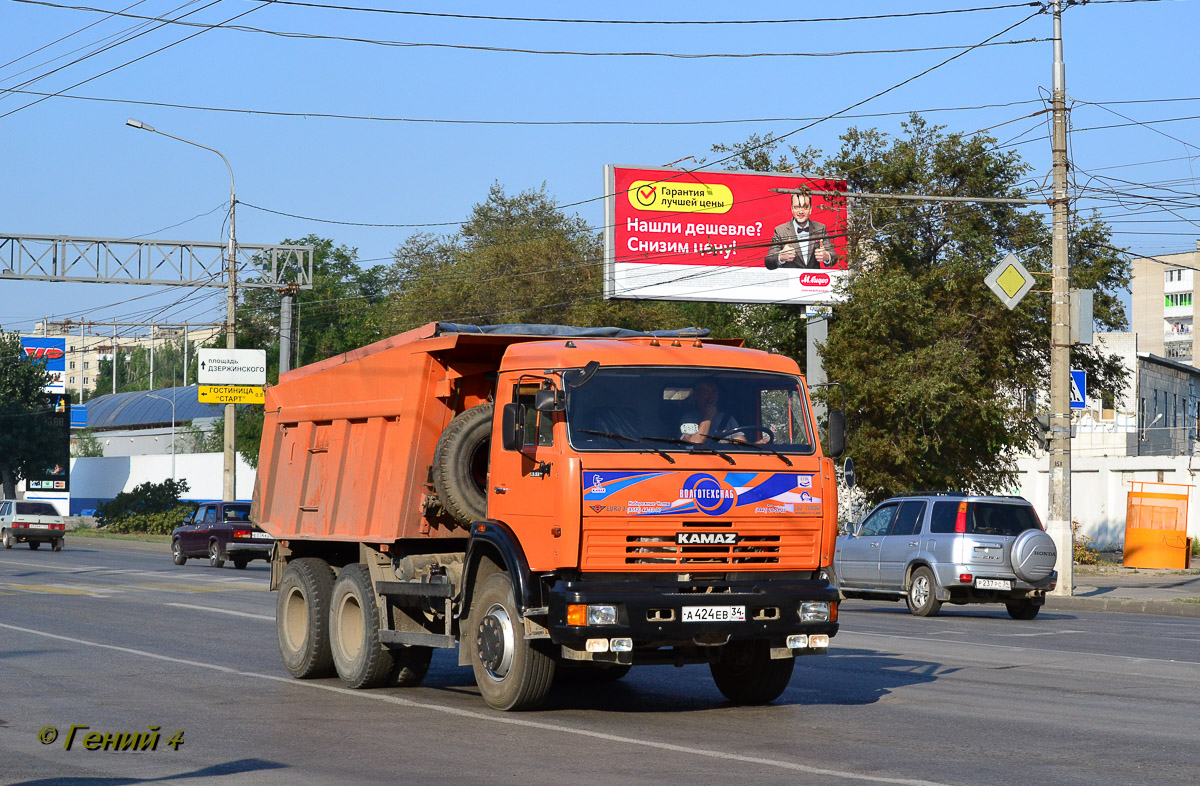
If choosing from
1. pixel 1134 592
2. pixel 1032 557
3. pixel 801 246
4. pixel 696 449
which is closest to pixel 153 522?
pixel 801 246

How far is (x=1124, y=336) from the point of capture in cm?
6328

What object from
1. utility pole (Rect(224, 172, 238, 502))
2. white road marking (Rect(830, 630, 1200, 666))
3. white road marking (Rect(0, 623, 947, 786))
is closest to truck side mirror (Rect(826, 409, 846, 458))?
white road marking (Rect(0, 623, 947, 786))

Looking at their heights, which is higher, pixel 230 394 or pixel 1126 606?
pixel 230 394

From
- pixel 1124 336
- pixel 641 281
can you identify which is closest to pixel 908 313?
pixel 641 281

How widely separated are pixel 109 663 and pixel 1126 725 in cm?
927

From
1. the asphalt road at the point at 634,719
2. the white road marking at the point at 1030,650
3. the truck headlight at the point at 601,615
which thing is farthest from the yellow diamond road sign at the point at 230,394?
the truck headlight at the point at 601,615

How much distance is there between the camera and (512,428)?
32.8 ft

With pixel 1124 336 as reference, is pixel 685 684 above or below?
below

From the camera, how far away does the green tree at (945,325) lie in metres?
31.7

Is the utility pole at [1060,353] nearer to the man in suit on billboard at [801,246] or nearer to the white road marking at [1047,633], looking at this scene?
the white road marking at [1047,633]

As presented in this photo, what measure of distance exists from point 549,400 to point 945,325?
24.2 m

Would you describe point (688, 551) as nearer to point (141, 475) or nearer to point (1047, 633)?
point (1047, 633)

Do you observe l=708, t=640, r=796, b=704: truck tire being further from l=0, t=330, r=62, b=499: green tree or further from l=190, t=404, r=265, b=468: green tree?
l=0, t=330, r=62, b=499: green tree

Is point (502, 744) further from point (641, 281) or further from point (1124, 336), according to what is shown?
point (1124, 336)
